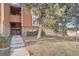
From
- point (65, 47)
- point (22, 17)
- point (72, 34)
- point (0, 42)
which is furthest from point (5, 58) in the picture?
point (72, 34)

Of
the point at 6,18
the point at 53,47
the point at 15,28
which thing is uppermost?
the point at 6,18

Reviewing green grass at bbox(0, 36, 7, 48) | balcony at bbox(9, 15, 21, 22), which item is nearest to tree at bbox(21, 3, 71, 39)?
balcony at bbox(9, 15, 21, 22)

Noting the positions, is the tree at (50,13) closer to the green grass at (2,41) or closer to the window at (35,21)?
the window at (35,21)

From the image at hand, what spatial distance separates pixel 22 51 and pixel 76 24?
680mm

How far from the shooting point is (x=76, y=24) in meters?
1.87

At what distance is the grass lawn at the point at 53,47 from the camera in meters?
1.87

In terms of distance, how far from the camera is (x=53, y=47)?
189 cm

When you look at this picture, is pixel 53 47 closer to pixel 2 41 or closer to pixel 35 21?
pixel 35 21

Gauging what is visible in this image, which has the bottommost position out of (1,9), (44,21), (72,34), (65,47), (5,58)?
(5,58)

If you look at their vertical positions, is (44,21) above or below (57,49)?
above

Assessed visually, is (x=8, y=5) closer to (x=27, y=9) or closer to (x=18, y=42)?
(x=27, y=9)

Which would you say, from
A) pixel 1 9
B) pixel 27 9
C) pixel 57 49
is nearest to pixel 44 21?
pixel 27 9

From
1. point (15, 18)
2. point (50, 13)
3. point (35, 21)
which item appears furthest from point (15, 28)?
point (50, 13)

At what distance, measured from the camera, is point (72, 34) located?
6.14 ft
